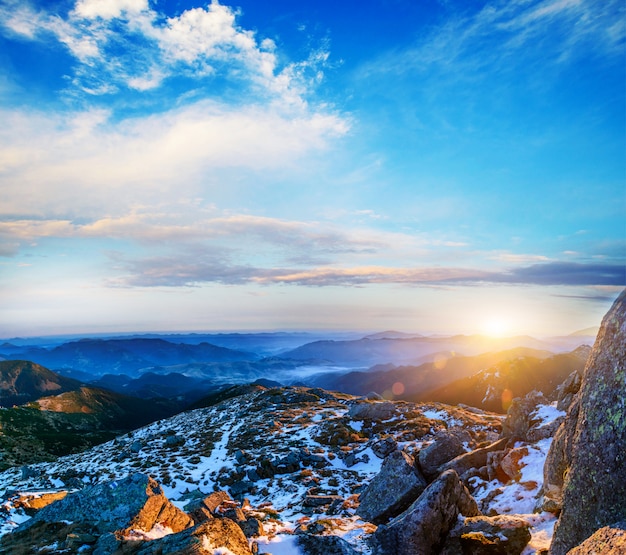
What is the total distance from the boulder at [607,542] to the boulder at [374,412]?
4662 centimetres

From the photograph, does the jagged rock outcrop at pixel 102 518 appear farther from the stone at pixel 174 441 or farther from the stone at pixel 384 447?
the stone at pixel 174 441

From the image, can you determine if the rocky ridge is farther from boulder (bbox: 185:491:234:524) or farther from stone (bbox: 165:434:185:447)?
stone (bbox: 165:434:185:447)

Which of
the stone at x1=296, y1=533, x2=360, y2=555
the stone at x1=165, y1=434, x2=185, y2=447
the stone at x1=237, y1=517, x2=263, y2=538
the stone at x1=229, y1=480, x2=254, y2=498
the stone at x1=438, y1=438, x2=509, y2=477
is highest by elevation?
the stone at x1=296, y1=533, x2=360, y2=555

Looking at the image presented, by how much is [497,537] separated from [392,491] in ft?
32.7

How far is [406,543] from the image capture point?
13.4 m

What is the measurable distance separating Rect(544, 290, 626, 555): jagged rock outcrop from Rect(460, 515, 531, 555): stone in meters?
2.83

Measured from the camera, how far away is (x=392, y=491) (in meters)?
21.4

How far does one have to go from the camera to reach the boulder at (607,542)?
6.93 metres

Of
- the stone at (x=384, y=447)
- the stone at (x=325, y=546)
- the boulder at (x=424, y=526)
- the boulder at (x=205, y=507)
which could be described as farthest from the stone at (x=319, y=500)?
the boulder at (x=424, y=526)

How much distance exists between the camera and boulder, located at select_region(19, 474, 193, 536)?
48.4 ft

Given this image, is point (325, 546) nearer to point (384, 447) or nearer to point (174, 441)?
point (384, 447)

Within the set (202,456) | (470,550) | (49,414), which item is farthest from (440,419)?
(49,414)

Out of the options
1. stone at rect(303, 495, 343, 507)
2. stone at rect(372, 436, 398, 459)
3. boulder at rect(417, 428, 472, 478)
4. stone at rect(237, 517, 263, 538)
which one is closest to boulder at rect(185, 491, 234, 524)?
stone at rect(237, 517, 263, 538)

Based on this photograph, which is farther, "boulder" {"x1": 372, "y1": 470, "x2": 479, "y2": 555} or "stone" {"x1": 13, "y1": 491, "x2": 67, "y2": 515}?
"stone" {"x1": 13, "y1": 491, "x2": 67, "y2": 515}
